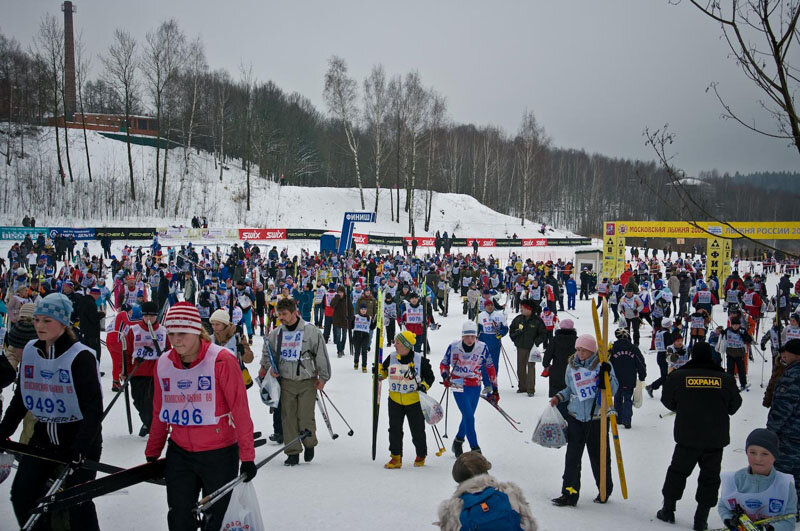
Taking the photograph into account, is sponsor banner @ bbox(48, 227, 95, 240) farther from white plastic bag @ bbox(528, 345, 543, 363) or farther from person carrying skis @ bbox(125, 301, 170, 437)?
white plastic bag @ bbox(528, 345, 543, 363)

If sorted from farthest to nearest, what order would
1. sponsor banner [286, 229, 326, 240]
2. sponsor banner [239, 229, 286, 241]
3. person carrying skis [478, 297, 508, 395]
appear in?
sponsor banner [286, 229, 326, 240], sponsor banner [239, 229, 286, 241], person carrying skis [478, 297, 508, 395]

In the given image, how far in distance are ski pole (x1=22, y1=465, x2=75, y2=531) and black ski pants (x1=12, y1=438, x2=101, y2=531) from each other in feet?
0.15

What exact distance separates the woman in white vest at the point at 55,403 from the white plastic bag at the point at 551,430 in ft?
12.6

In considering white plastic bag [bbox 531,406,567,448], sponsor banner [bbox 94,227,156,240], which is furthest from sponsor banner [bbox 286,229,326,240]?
white plastic bag [bbox 531,406,567,448]

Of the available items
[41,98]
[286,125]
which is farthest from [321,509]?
[286,125]

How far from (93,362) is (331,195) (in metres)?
52.0

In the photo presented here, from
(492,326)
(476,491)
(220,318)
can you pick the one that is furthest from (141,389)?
(492,326)

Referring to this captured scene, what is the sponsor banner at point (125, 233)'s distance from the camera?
106 feet

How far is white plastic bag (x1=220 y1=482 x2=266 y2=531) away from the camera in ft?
10.9

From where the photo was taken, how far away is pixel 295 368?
6.16m

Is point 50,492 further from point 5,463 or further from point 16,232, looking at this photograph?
point 16,232

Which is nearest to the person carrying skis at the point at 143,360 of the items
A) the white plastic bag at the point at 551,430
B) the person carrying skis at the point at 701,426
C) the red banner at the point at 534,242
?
the white plastic bag at the point at 551,430

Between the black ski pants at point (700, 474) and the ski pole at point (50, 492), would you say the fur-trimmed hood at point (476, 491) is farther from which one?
the black ski pants at point (700, 474)

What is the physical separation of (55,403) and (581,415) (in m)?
4.38
